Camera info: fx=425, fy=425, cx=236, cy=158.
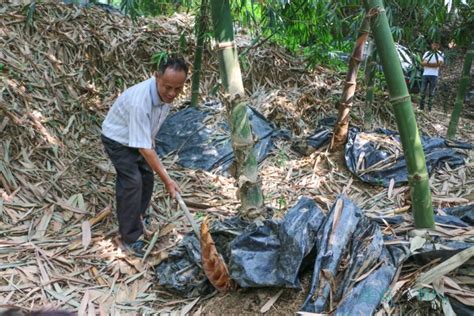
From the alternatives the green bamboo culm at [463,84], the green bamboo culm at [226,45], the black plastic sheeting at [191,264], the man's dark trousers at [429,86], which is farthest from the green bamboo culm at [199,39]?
the man's dark trousers at [429,86]

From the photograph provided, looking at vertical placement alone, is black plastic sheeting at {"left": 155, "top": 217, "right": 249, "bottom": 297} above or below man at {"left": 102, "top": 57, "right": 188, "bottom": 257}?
below

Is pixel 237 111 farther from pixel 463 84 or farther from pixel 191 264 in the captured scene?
pixel 463 84

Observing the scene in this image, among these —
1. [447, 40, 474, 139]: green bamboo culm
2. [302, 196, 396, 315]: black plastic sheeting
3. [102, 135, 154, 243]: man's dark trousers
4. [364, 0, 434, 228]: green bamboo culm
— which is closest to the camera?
[302, 196, 396, 315]: black plastic sheeting

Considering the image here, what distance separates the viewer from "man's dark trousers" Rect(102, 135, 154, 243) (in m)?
2.84

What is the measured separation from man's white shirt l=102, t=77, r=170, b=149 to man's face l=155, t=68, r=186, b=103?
7cm

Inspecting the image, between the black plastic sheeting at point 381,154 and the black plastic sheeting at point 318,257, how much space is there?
135 cm

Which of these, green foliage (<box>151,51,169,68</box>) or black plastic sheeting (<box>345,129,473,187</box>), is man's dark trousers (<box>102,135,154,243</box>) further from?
green foliage (<box>151,51,169,68</box>)

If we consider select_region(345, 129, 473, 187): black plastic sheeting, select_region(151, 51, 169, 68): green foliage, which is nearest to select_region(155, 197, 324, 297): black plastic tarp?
select_region(345, 129, 473, 187): black plastic sheeting

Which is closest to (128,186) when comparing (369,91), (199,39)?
(199,39)

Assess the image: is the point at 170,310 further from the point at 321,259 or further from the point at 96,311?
the point at 321,259

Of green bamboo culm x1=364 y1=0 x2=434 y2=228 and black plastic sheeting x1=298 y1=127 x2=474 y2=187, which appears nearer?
green bamboo culm x1=364 y1=0 x2=434 y2=228

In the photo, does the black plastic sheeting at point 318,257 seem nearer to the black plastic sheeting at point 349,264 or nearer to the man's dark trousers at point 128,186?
the black plastic sheeting at point 349,264

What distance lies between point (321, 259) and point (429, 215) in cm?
68

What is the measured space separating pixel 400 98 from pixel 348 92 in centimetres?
201
